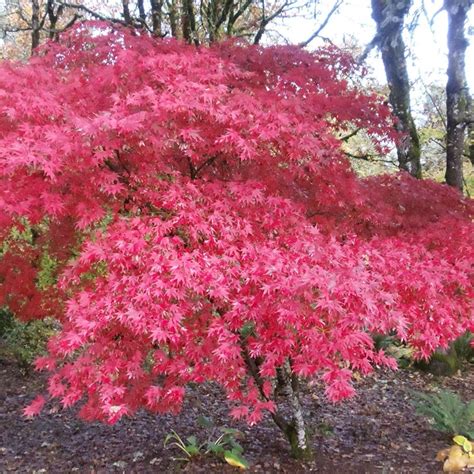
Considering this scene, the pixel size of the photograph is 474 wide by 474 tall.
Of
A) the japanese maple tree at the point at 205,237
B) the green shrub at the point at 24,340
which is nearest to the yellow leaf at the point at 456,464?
the japanese maple tree at the point at 205,237

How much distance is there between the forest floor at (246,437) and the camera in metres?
3.85

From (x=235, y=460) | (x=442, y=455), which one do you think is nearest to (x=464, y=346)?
(x=442, y=455)

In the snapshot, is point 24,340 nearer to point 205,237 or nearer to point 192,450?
point 192,450

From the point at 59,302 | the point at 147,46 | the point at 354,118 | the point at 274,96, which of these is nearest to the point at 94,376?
the point at 59,302

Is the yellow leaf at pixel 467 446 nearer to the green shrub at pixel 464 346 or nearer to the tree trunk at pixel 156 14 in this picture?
the green shrub at pixel 464 346

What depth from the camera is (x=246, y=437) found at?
4.37 meters

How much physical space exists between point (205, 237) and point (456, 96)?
134 inches

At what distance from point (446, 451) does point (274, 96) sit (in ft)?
9.30

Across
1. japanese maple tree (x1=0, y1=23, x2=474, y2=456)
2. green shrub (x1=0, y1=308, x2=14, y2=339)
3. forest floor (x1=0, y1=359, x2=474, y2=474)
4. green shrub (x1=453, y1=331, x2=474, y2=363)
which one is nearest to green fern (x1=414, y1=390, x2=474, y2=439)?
forest floor (x1=0, y1=359, x2=474, y2=474)

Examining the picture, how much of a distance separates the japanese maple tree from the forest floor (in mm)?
1019

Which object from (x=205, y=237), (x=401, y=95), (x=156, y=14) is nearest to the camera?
(x=205, y=237)

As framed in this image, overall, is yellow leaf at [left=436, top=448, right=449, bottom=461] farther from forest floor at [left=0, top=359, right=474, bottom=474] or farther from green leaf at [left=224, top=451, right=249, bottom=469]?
green leaf at [left=224, top=451, right=249, bottom=469]

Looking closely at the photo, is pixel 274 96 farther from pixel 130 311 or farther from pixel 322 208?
pixel 130 311

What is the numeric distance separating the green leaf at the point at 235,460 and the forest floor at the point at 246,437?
8 centimetres
